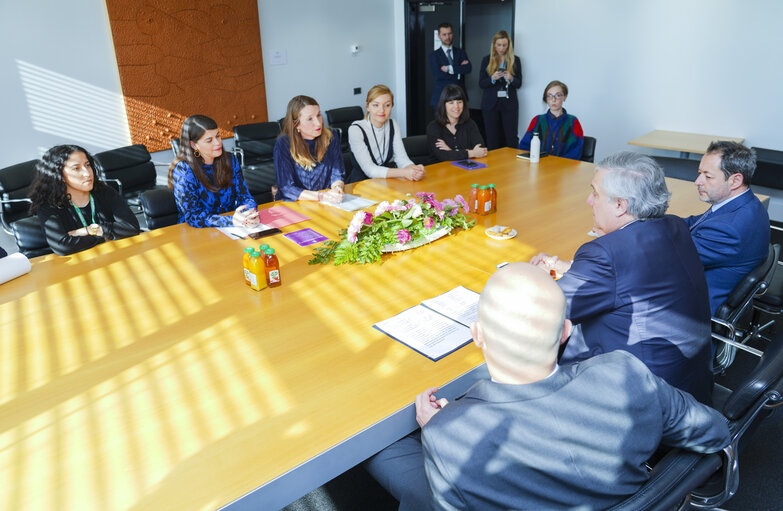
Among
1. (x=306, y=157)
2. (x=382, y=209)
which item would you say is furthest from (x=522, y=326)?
(x=306, y=157)

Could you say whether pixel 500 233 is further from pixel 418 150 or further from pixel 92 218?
pixel 92 218

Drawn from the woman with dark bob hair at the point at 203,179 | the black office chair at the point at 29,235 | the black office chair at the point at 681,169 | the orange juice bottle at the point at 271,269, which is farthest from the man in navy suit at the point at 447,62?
the orange juice bottle at the point at 271,269

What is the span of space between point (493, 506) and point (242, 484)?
1.95 feet

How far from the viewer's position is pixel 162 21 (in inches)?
221

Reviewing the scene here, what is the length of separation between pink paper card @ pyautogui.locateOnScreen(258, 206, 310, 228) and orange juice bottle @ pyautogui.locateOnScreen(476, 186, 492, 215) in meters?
1.01

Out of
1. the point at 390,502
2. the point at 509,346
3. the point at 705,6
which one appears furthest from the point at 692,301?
the point at 705,6

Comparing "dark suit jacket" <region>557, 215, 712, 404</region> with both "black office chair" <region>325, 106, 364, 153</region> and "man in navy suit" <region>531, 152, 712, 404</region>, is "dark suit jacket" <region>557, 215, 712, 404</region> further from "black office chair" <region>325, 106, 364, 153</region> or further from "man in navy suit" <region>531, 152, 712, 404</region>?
"black office chair" <region>325, 106, 364, 153</region>

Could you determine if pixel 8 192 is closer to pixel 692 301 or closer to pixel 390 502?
pixel 390 502

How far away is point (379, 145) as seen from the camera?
440 centimetres

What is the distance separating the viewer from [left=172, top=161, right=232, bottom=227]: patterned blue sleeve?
3105 mm

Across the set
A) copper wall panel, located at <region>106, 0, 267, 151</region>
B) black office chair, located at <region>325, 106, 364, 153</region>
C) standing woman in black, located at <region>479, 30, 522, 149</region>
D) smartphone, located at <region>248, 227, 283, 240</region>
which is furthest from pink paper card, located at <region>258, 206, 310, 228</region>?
standing woman in black, located at <region>479, 30, 522, 149</region>

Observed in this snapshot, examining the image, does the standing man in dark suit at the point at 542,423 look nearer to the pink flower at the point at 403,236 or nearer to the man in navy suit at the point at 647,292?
the man in navy suit at the point at 647,292

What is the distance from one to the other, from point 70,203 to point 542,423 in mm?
3072

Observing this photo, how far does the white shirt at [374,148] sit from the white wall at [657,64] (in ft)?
11.5
